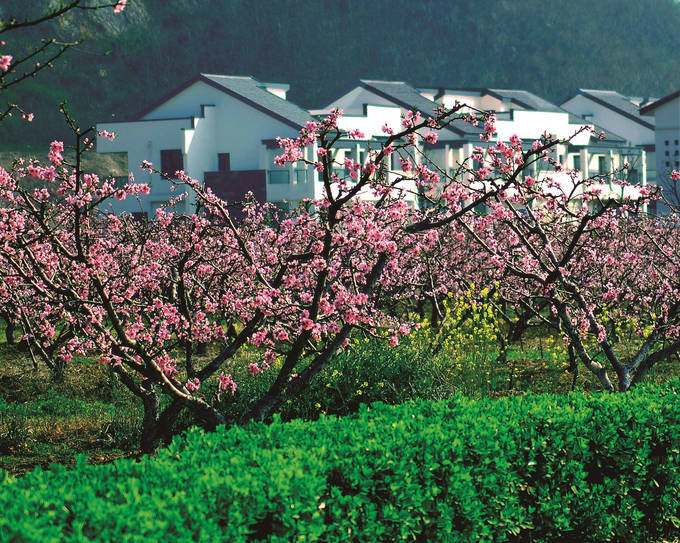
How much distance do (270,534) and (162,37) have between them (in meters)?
Answer: 95.6

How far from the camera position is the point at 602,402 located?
8.78 m

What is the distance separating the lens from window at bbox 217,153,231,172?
196ft

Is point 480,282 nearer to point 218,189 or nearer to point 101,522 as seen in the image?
point 101,522

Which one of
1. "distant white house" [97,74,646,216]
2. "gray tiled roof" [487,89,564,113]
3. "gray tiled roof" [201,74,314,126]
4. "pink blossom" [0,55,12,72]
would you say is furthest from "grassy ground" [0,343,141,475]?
"gray tiled roof" [487,89,564,113]

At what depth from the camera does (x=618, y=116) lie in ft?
270

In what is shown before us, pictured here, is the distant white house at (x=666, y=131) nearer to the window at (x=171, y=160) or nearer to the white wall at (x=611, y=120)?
the white wall at (x=611, y=120)

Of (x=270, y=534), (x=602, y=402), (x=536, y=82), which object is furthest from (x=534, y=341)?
(x=536, y=82)

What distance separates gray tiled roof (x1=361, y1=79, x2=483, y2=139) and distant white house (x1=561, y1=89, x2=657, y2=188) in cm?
1976

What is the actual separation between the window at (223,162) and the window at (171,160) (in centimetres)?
252

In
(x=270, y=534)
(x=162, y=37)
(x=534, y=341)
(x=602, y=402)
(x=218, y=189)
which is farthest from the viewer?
(x=162, y=37)

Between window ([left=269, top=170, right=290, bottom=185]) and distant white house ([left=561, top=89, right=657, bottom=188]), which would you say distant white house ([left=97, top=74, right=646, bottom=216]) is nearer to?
window ([left=269, top=170, right=290, bottom=185])

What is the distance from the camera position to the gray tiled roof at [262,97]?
57406mm

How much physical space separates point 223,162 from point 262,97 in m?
4.69

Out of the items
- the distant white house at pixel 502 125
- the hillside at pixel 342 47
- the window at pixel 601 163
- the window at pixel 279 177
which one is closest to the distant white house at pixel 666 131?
the distant white house at pixel 502 125
